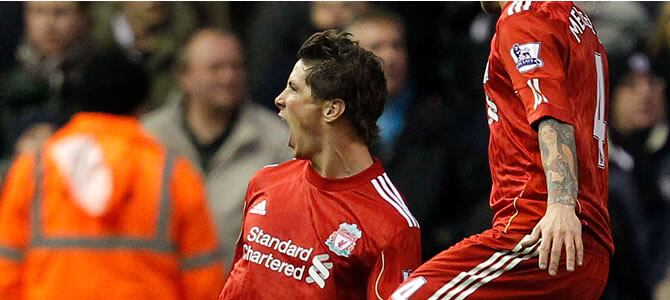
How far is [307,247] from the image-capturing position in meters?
5.79

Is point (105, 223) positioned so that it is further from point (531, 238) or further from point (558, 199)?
point (558, 199)

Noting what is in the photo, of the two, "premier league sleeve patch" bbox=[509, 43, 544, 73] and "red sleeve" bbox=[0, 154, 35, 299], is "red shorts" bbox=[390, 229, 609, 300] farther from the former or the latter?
"red sleeve" bbox=[0, 154, 35, 299]

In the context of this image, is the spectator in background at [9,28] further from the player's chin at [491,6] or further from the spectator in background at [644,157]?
the player's chin at [491,6]

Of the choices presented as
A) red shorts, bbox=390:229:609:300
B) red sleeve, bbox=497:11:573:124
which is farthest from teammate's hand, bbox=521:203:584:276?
red sleeve, bbox=497:11:573:124

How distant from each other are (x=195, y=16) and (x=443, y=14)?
155 centimetres

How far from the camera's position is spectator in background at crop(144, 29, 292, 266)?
864 centimetres

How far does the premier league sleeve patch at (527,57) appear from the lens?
5312mm

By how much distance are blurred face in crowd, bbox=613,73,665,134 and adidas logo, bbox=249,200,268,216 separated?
3566 mm

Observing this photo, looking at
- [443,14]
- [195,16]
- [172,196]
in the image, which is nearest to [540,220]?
[172,196]

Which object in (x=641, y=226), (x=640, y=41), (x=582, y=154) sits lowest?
(x=641, y=226)

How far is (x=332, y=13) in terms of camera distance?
9188mm

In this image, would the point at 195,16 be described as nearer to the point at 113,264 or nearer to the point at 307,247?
the point at 113,264

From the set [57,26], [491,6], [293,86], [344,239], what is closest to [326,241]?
[344,239]

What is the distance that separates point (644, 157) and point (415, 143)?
1529 millimetres
